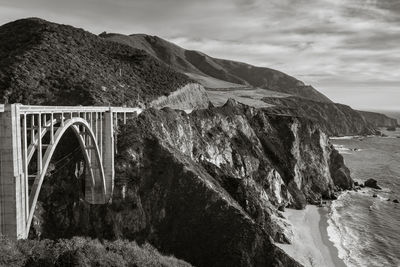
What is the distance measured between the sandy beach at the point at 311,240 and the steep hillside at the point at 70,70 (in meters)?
28.3

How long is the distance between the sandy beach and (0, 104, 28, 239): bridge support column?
29556 millimetres

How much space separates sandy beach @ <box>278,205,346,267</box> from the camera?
40.7 meters

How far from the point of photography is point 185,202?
3803 cm

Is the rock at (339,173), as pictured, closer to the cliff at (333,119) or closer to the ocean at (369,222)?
the ocean at (369,222)

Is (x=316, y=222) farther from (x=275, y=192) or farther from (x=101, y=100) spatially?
(x=101, y=100)

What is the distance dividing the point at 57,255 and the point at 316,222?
147ft

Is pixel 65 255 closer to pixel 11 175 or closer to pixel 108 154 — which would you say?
pixel 11 175

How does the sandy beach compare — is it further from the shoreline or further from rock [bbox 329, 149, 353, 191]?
rock [bbox 329, 149, 353, 191]

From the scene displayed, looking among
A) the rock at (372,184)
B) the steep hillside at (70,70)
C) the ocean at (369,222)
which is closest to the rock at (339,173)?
the ocean at (369,222)

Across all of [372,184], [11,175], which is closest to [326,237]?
[372,184]

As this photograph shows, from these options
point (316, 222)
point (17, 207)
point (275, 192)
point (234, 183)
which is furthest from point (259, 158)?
→ point (17, 207)

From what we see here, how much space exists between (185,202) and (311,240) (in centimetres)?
1918

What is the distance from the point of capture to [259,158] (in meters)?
61.8

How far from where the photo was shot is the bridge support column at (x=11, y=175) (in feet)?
62.0
